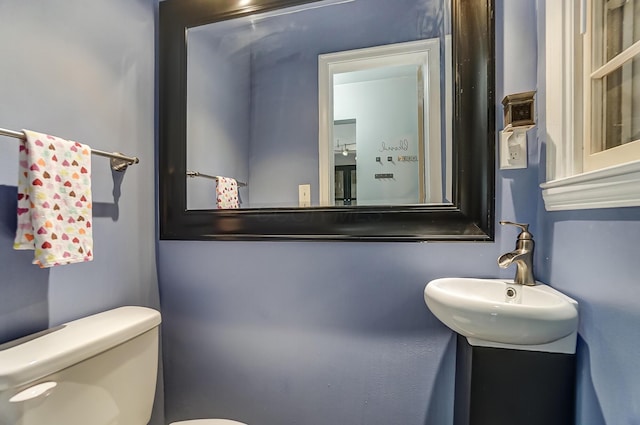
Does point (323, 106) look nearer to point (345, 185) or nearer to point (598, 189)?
point (345, 185)

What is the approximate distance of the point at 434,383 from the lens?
3.32ft

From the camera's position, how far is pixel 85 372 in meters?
0.79

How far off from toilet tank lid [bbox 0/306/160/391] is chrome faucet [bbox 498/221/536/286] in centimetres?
111

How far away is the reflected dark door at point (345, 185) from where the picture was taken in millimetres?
1126

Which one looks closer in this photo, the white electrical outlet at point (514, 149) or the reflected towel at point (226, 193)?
the white electrical outlet at point (514, 149)

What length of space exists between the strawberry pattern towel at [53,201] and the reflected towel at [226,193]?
1.49 ft

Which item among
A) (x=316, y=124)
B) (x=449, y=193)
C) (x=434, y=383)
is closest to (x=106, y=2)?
(x=316, y=124)

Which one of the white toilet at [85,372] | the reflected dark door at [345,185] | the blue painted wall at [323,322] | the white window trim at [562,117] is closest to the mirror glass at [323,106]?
the reflected dark door at [345,185]

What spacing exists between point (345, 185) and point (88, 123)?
0.90m

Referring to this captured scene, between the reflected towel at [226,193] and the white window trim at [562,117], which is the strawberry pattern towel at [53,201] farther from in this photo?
the white window trim at [562,117]

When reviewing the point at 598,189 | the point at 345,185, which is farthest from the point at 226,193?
the point at 598,189

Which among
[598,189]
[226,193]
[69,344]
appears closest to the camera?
[598,189]

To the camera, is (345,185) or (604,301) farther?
(345,185)

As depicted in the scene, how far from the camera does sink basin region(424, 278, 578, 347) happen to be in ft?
2.13
